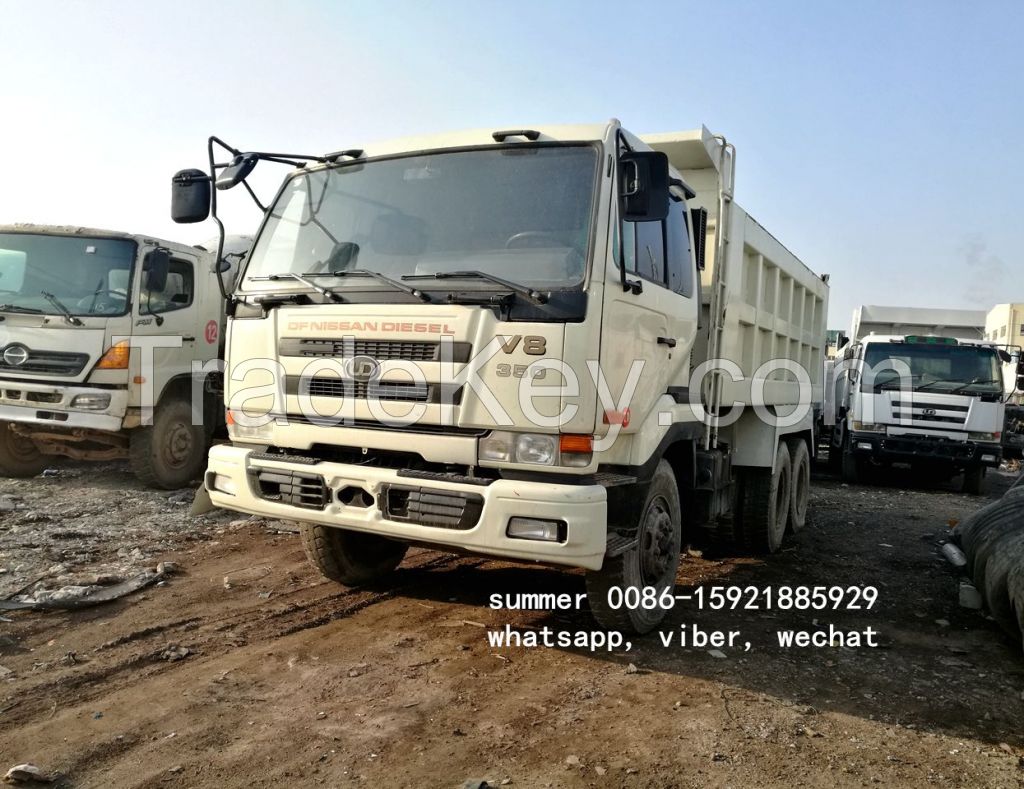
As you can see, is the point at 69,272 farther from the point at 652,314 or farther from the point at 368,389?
the point at 652,314

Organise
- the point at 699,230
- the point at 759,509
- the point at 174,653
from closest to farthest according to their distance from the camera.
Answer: the point at 174,653 < the point at 699,230 < the point at 759,509

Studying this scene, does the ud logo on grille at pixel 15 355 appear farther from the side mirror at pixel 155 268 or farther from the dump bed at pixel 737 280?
the dump bed at pixel 737 280

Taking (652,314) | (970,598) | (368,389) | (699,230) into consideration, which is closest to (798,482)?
(970,598)

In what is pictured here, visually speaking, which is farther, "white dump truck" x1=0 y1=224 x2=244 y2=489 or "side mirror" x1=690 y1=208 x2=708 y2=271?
"white dump truck" x1=0 y1=224 x2=244 y2=489

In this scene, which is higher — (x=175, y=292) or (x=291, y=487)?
(x=175, y=292)

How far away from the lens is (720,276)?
17.0 feet

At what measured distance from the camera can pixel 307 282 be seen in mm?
4008

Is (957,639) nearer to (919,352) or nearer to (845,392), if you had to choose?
(919,352)

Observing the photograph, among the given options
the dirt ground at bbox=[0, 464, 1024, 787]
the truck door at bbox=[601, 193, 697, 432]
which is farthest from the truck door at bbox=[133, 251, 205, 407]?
the truck door at bbox=[601, 193, 697, 432]

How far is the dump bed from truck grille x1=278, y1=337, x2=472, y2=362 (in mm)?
1890

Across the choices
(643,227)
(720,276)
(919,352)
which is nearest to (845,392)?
(919,352)

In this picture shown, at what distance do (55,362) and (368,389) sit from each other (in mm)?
4907

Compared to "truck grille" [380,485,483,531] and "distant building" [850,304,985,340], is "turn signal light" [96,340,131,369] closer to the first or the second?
"truck grille" [380,485,483,531]

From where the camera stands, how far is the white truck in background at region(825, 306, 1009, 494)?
11102 millimetres
